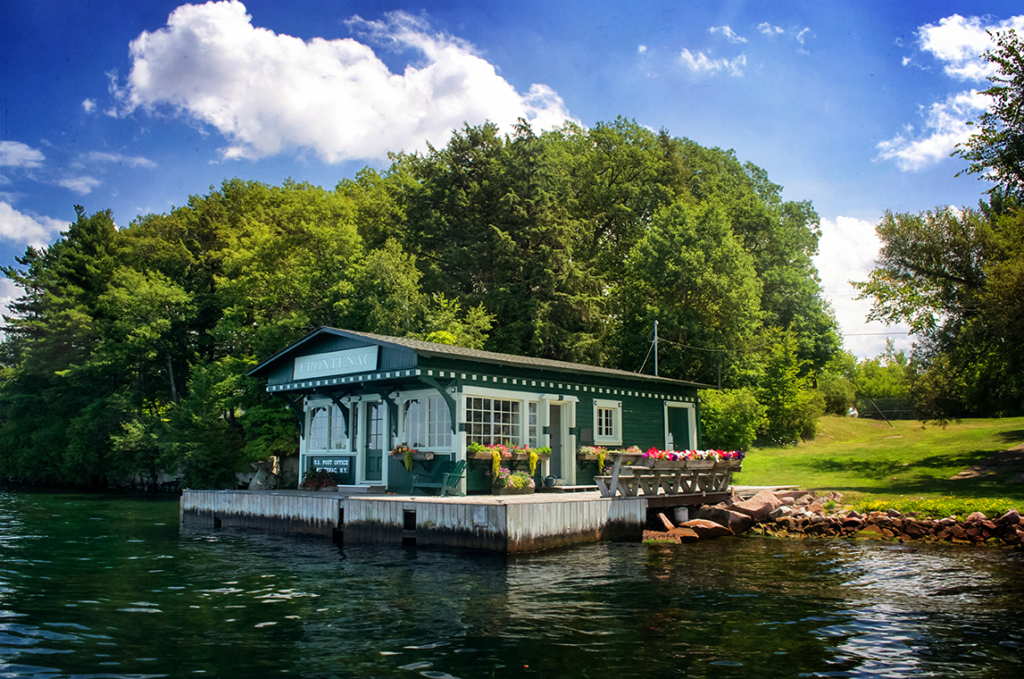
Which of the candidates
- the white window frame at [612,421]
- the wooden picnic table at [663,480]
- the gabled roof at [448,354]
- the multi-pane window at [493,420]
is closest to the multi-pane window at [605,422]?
the white window frame at [612,421]

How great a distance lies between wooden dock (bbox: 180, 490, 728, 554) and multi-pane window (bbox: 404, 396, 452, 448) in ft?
6.09

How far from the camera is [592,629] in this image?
8.08 meters

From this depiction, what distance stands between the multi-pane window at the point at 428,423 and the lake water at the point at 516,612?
3.66 meters

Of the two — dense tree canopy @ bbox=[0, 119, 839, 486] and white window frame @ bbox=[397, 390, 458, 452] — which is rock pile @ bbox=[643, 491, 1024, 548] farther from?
dense tree canopy @ bbox=[0, 119, 839, 486]

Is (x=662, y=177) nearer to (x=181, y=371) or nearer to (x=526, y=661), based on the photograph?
(x=181, y=371)

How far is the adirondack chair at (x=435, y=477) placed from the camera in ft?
55.4

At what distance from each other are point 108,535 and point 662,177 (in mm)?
32493

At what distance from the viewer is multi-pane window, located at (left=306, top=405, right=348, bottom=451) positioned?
20219 mm

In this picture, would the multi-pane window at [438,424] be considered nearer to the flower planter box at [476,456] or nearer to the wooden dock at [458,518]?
the flower planter box at [476,456]

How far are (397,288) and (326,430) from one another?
31.6 feet

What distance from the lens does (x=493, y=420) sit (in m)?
18.0

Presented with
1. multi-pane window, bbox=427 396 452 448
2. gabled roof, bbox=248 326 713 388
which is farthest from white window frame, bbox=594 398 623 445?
multi-pane window, bbox=427 396 452 448

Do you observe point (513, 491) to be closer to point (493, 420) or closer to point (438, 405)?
point (493, 420)

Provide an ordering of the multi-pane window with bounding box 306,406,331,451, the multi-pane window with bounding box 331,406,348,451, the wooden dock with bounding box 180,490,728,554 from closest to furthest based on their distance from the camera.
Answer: the wooden dock with bounding box 180,490,728,554 → the multi-pane window with bounding box 331,406,348,451 → the multi-pane window with bounding box 306,406,331,451
